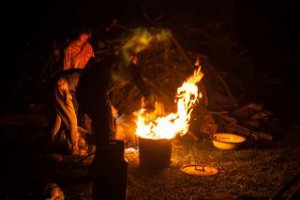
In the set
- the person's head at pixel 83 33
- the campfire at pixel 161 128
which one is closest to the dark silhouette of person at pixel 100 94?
the campfire at pixel 161 128

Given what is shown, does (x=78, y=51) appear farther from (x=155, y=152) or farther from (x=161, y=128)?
(x=155, y=152)

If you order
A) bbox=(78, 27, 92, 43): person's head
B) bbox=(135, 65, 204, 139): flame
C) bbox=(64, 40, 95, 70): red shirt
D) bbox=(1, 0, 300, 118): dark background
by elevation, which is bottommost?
bbox=(135, 65, 204, 139): flame

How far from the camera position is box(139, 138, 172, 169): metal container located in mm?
7367

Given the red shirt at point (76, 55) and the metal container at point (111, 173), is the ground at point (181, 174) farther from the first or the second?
the red shirt at point (76, 55)

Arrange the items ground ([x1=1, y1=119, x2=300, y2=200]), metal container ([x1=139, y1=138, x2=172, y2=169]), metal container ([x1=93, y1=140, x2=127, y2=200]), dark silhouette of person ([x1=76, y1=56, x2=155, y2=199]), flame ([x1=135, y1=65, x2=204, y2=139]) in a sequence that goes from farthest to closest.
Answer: flame ([x1=135, y1=65, x2=204, y2=139])
metal container ([x1=139, y1=138, x2=172, y2=169])
dark silhouette of person ([x1=76, y1=56, x2=155, y2=199])
ground ([x1=1, y1=119, x2=300, y2=200])
metal container ([x1=93, y1=140, x2=127, y2=200])

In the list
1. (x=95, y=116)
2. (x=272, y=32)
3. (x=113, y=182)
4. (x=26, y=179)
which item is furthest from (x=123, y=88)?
(x=272, y=32)

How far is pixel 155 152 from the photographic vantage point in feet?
24.2

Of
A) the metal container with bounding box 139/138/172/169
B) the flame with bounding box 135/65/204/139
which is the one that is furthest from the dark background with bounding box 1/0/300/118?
the metal container with bounding box 139/138/172/169

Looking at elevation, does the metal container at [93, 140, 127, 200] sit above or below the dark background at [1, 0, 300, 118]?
below

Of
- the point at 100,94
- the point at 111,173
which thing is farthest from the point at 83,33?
the point at 111,173

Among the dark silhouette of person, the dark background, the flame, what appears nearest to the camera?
the dark silhouette of person

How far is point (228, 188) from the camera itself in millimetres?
6598

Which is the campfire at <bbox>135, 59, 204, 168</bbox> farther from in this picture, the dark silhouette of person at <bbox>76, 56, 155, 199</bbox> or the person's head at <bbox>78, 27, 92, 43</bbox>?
the person's head at <bbox>78, 27, 92, 43</bbox>

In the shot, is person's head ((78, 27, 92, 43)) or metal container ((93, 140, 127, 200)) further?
person's head ((78, 27, 92, 43))
